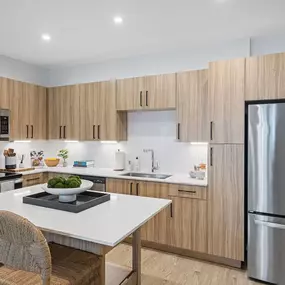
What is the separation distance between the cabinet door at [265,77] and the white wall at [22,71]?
11.7ft

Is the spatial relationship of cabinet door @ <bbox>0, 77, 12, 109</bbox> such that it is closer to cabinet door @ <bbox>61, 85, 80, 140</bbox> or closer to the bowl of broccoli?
cabinet door @ <bbox>61, 85, 80, 140</bbox>

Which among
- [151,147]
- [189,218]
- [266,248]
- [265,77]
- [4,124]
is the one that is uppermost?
[265,77]

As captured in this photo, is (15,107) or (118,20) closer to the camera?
(118,20)

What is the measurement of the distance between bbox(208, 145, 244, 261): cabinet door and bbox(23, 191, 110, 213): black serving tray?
53.6 inches

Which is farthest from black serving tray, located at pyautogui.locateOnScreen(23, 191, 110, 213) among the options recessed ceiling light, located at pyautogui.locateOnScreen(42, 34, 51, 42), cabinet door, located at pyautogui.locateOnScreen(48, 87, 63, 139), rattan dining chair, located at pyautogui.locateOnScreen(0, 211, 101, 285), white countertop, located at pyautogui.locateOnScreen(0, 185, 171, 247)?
cabinet door, located at pyautogui.locateOnScreen(48, 87, 63, 139)

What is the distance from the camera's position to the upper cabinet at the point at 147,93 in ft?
11.5

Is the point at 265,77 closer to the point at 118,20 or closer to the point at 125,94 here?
the point at 118,20

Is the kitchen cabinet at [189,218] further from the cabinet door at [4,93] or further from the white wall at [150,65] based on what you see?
the cabinet door at [4,93]

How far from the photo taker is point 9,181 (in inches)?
138

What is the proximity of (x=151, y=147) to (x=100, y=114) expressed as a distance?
93 cm

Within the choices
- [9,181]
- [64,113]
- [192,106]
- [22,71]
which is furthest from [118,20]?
[9,181]

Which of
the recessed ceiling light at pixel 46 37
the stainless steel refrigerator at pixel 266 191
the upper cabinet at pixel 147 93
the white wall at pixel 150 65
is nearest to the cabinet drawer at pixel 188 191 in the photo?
the stainless steel refrigerator at pixel 266 191

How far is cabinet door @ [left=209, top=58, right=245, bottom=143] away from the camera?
2.86 metres

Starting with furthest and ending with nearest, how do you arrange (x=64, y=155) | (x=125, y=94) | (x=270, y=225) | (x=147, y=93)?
(x=64, y=155), (x=125, y=94), (x=147, y=93), (x=270, y=225)
